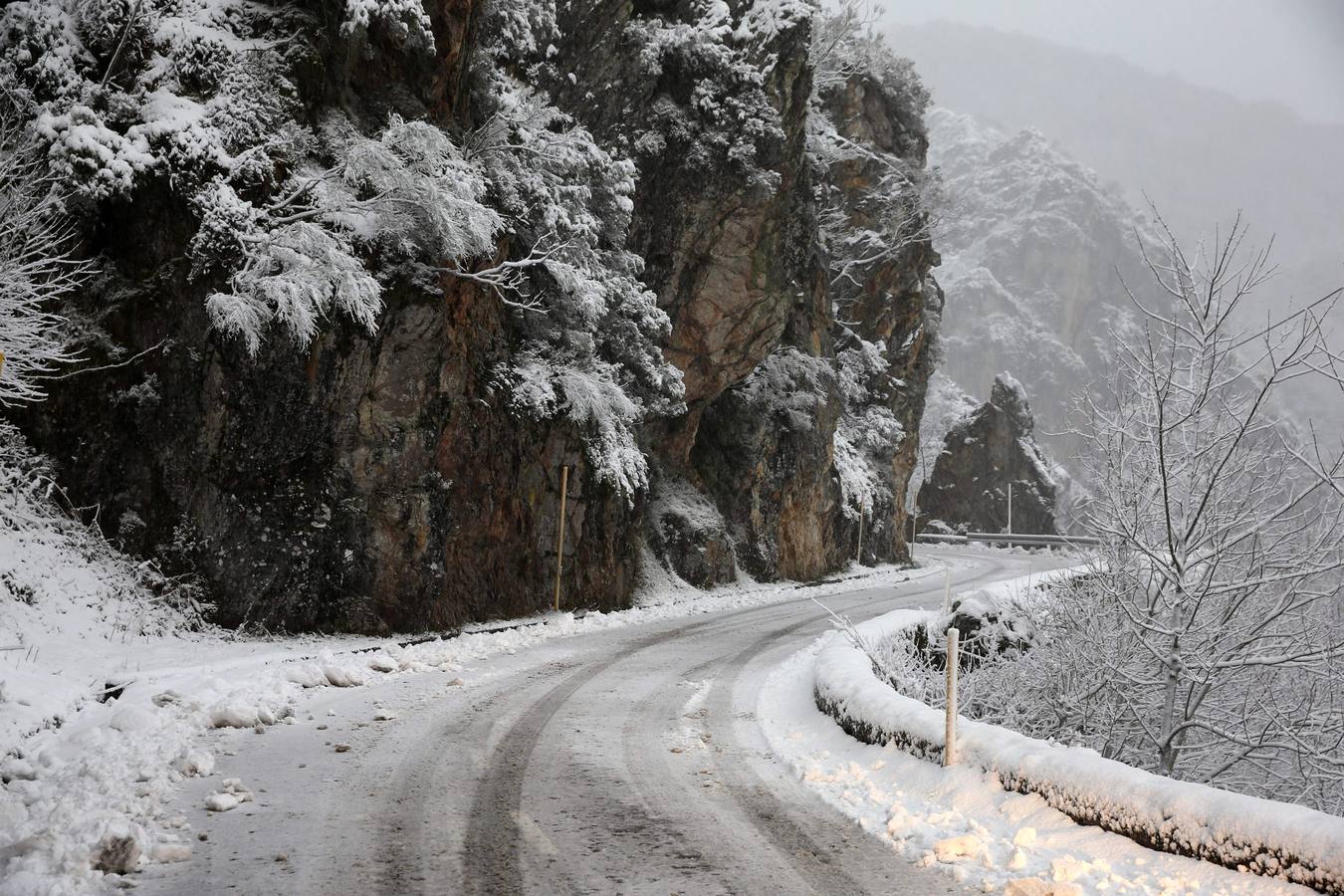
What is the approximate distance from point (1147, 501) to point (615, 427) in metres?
11.6

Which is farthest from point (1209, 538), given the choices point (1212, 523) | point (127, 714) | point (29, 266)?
point (29, 266)

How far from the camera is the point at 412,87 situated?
47.0 feet

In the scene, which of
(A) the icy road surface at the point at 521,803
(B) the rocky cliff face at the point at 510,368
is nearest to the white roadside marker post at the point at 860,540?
(B) the rocky cliff face at the point at 510,368

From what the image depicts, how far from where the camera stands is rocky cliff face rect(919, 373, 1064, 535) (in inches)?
2731

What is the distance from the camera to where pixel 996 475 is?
229ft

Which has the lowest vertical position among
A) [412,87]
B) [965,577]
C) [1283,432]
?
[965,577]

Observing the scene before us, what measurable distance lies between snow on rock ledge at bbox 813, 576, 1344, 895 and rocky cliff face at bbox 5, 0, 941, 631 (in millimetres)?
8496

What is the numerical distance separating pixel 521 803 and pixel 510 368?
11.1 m

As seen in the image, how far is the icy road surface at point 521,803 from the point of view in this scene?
14.0 ft

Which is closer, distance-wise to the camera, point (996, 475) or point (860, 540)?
point (860, 540)

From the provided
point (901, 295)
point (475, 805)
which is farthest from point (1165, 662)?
point (901, 295)

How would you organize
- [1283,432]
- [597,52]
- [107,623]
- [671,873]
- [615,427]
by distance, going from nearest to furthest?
[671,873], [1283,432], [107,623], [615,427], [597,52]

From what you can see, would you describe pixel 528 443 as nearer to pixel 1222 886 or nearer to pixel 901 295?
pixel 1222 886

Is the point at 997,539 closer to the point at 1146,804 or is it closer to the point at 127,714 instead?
the point at 1146,804
